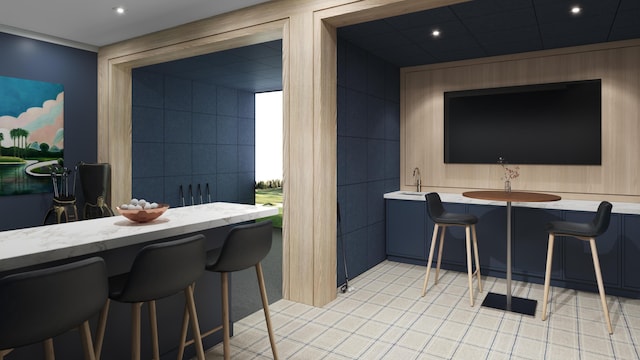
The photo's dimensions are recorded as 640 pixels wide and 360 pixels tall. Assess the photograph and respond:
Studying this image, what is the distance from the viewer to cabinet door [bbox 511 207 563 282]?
420 cm

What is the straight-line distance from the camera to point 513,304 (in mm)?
3725

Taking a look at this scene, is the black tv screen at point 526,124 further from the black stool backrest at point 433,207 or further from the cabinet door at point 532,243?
the black stool backrest at point 433,207

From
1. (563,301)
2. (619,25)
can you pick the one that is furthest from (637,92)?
(563,301)

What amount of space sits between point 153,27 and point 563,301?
5043mm

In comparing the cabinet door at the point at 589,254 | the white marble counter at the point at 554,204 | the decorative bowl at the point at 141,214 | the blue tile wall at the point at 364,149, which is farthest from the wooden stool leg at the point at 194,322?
the cabinet door at the point at 589,254

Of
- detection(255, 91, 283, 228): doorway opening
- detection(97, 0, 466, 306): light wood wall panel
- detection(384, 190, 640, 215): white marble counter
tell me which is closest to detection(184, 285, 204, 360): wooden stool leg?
detection(97, 0, 466, 306): light wood wall panel

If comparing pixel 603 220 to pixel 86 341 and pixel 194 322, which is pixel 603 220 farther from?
pixel 86 341

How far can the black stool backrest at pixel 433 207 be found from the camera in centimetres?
402

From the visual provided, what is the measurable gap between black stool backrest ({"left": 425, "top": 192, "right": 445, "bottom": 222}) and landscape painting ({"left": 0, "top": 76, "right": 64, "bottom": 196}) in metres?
4.41

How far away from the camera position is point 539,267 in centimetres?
427

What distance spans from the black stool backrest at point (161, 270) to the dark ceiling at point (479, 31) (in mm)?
2848

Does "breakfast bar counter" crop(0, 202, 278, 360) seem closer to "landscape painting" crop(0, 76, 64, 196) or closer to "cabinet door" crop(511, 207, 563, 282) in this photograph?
"cabinet door" crop(511, 207, 563, 282)

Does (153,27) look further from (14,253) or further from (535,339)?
(535,339)

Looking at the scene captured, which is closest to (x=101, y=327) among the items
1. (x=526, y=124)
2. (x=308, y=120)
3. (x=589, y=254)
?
(x=308, y=120)
